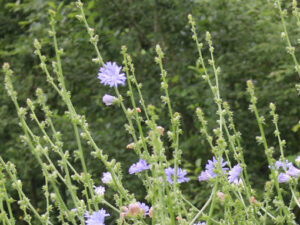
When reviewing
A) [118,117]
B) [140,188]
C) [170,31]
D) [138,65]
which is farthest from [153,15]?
[140,188]

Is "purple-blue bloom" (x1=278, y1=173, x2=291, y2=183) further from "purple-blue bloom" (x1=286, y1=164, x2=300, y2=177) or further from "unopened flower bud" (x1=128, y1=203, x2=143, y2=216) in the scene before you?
"unopened flower bud" (x1=128, y1=203, x2=143, y2=216)

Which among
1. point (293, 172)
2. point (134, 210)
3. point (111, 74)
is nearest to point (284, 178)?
point (293, 172)

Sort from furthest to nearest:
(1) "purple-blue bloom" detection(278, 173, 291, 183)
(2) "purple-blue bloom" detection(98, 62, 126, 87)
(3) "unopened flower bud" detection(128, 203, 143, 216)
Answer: (2) "purple-blue bloom" detection(98, 62, 126, 87)
(1) "purple-blue bloom" detection(278, 173, 291, 183)
(3) "unopened flower bud" detection(128, 203, 143, 216)

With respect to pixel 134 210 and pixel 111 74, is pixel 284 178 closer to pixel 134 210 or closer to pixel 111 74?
Result: pixel 134 210

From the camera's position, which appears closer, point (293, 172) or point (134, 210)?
point (134, 210)

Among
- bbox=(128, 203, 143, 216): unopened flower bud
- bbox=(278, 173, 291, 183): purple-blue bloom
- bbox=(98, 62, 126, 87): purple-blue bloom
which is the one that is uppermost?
bbox=(98, 62, 126, 87): purple-blue bloom

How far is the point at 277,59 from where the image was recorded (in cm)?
425

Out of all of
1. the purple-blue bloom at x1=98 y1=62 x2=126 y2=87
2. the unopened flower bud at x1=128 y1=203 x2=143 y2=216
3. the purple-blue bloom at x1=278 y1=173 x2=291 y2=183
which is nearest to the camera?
the unopened flower bud at x1=128 y1=203 x2=143 y2=216

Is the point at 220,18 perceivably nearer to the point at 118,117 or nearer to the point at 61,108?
the point at 118,117

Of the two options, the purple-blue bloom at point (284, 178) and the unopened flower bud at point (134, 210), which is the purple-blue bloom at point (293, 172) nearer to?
the purple-blue bloom at point (284, 178)

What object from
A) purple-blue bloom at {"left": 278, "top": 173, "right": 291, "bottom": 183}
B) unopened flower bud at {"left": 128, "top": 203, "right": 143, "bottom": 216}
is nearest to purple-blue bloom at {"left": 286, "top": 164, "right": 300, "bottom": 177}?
purple-blue bloom at {"left": 278, "top": 173, "right": 291, "bottom": 183}

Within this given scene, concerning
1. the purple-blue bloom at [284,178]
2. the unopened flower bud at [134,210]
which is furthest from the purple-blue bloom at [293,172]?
the unopened flower bud at [134,210]

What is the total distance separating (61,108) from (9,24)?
0.92 meters

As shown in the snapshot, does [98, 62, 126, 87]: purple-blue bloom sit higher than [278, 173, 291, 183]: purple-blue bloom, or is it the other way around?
[98, 62, 126, 87]: purple-blue bloom
